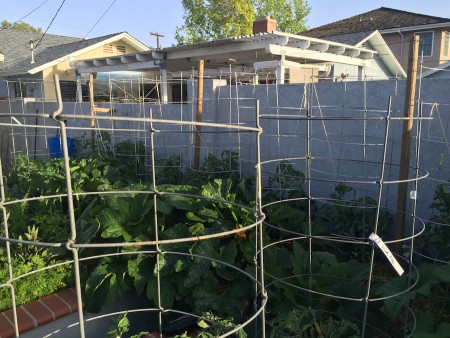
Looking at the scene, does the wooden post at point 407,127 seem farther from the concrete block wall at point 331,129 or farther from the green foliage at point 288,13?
the green foliage at point 288,13

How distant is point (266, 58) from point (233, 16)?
38.3ft

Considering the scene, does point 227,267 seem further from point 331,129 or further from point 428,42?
point 428,42

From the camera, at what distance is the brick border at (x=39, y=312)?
9.62 feet

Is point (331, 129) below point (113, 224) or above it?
above

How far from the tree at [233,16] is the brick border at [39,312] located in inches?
824

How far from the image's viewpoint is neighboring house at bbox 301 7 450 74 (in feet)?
53.3

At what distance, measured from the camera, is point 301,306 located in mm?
2775

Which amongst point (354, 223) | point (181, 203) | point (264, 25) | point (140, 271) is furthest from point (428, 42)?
point (140, 271)

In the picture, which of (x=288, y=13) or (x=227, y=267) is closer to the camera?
(x=227, y=267)

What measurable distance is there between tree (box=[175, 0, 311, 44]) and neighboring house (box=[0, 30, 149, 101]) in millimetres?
7055

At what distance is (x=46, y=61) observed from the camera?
1517cm

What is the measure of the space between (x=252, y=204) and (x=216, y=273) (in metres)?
0.92

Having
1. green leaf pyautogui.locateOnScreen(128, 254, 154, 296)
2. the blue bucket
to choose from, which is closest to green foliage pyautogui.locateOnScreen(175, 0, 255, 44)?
the blue bucket

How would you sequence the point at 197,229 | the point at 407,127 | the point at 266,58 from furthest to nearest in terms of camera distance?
the point at 266,58, the point at 407,127, the point at 197,229
